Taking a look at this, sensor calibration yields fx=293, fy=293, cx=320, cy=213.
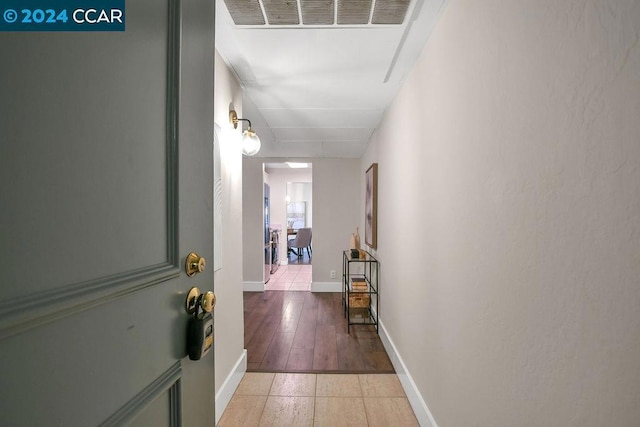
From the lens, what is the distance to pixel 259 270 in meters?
4.99

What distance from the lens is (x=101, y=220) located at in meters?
0.49

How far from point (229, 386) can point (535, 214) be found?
2073mm

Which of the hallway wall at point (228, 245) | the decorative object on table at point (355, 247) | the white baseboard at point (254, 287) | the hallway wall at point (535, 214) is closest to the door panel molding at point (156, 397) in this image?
the hallway wall at point (535, 214)

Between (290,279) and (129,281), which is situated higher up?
(129,281)

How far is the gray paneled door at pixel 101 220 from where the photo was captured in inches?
14.7

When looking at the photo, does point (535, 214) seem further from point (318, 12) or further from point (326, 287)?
point (326, 287)

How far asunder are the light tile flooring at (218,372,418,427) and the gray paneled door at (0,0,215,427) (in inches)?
51.9

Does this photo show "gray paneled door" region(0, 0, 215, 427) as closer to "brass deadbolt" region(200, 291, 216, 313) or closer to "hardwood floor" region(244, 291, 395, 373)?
"brass deadbolt" region(200, 291, 216, 313)

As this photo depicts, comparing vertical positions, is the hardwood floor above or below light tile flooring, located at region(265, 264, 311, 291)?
above

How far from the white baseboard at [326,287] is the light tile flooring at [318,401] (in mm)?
2668

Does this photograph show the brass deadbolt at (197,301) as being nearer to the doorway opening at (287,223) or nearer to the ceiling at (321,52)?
the ceiling at (321,52)

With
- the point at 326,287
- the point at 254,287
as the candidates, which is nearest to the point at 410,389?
the point at 326,287

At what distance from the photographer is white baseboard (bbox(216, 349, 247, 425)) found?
1820 mm

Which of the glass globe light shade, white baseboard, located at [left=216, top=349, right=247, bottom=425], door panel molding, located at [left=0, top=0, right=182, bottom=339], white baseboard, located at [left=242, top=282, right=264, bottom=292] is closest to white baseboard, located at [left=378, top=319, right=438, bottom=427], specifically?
white baseboard, located at [left=216, top=349, right=247, bottom=425]
